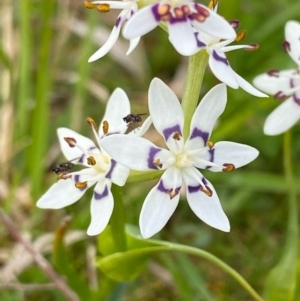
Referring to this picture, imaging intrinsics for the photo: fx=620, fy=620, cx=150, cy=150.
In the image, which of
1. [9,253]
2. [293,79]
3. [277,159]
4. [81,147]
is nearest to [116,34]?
[81,147]

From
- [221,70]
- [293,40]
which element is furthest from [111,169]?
[293,40]

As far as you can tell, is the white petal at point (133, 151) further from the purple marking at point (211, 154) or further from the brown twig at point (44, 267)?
the brown twig at point (44, 267)

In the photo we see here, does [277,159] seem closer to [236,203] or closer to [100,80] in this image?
[236,203]

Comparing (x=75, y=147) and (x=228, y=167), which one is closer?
(x=228, y=167)

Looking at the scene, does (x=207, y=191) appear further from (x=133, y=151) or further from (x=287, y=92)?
(x=287, y=92)

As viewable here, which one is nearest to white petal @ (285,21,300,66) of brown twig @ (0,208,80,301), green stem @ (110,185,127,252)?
green stem @ (110,185,127,252)

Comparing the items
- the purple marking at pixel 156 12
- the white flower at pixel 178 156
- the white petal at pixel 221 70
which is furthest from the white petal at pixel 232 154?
the purple marking at pixel 156 12
